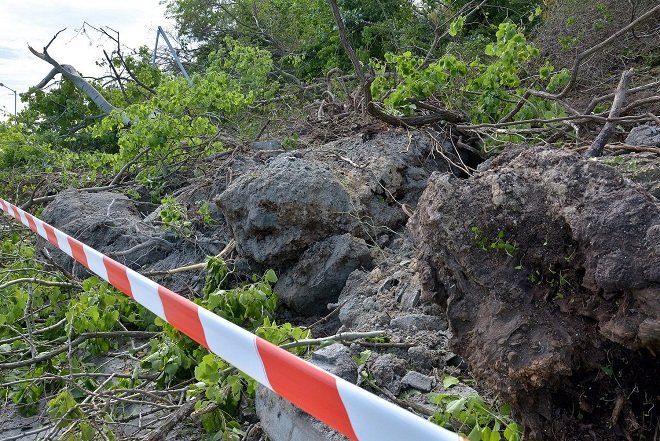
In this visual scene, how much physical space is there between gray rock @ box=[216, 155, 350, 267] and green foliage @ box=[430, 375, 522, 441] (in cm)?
217

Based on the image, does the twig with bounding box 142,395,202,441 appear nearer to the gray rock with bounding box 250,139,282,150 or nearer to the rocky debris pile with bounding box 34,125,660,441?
the rocky debris pile with bounding box 34,125,660,441

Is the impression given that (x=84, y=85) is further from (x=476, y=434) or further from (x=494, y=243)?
(x=476, y=434)

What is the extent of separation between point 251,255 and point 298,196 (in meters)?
0.56

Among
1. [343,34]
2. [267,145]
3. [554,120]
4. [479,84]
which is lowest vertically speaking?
[554,120]

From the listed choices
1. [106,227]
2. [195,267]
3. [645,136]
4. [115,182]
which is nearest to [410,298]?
[645,136]

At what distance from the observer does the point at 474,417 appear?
94.5 inches

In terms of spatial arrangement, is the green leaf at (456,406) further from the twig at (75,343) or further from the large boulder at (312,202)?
the twig at (75,343)

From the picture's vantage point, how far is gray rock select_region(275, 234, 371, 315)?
4445mm

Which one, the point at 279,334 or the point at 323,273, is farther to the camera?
the point at 323,273

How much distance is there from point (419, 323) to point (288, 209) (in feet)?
5.06

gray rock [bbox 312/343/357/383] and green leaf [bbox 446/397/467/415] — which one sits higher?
gray rock [bbox 312/343/357/383]

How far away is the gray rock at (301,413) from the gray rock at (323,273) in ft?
4.44

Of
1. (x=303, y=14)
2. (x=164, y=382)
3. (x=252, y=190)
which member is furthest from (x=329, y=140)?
(x=303, y=14)

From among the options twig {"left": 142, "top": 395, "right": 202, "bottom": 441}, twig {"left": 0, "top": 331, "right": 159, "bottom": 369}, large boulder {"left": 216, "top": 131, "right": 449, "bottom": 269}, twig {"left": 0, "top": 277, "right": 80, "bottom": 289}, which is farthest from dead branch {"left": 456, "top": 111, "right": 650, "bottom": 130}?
twig {"left": 0, "top": 277, "right": 80, "bottom": 289}
